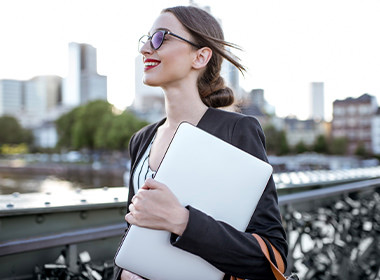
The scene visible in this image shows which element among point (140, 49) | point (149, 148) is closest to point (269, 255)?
point (149, 148)

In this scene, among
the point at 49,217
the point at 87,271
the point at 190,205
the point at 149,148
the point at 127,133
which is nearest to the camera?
the point at 190,205

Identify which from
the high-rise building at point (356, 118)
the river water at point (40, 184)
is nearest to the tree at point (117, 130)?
the river water at point (40, 184)

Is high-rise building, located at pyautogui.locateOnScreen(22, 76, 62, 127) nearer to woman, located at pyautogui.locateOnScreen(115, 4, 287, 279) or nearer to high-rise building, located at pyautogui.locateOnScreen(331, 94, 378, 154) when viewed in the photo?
high-rise building, located at pyautogui.locateOnScreen(331, 94, 378, 154)

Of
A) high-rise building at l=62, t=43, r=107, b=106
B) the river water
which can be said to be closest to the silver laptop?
the river water

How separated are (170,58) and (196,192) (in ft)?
1.64

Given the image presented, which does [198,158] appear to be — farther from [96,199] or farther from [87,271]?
[96,199]

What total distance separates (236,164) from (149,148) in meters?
0.52

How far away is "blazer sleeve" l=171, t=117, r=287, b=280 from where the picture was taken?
96 centimetres

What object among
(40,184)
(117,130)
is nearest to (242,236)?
(40,184)

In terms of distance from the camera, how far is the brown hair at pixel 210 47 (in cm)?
131

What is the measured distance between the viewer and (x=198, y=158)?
102 centimetres

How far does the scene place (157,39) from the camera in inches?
50.6

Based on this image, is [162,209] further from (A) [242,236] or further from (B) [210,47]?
(B) [210,47]

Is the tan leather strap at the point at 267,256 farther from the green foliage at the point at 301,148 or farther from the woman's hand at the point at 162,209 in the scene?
the green foliage at the point at 301,148
